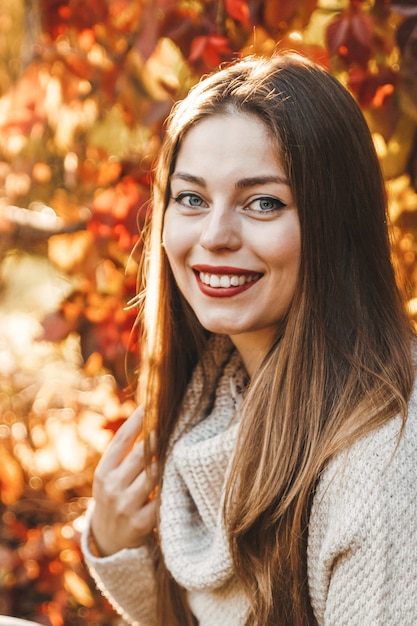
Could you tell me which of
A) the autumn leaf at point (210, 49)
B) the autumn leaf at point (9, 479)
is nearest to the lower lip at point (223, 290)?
the autumn leaf at point (210, 49)

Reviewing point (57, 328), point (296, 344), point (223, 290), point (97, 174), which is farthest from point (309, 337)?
point (97, 174)

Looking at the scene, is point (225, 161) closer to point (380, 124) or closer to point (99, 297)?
point (380, 124)

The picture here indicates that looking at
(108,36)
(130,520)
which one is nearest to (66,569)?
(130,520)

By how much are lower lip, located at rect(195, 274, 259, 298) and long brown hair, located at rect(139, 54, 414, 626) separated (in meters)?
0.10

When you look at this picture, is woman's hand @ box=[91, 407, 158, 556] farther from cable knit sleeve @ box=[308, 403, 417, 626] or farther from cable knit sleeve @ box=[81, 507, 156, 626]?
cable knit sleeve @ box=[308, 403, 417, 626]

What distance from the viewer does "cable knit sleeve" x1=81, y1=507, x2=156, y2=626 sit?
1.84 m

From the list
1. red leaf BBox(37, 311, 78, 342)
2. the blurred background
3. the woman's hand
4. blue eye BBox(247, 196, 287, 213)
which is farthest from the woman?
red leaf BBox(37, 311, 78, 342)

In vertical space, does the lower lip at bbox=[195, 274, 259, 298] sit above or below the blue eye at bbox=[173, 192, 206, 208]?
below

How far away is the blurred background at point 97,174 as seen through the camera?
5.99 ft

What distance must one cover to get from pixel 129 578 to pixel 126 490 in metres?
0.21

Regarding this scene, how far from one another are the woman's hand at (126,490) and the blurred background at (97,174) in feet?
0.97

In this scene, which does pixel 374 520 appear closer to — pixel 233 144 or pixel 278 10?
pixel 233 144

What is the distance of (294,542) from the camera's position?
137 centimetres

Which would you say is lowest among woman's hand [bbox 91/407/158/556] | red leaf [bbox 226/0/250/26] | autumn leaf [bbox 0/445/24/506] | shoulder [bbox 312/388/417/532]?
autumn leaf [bbox 0/445/24/506]
